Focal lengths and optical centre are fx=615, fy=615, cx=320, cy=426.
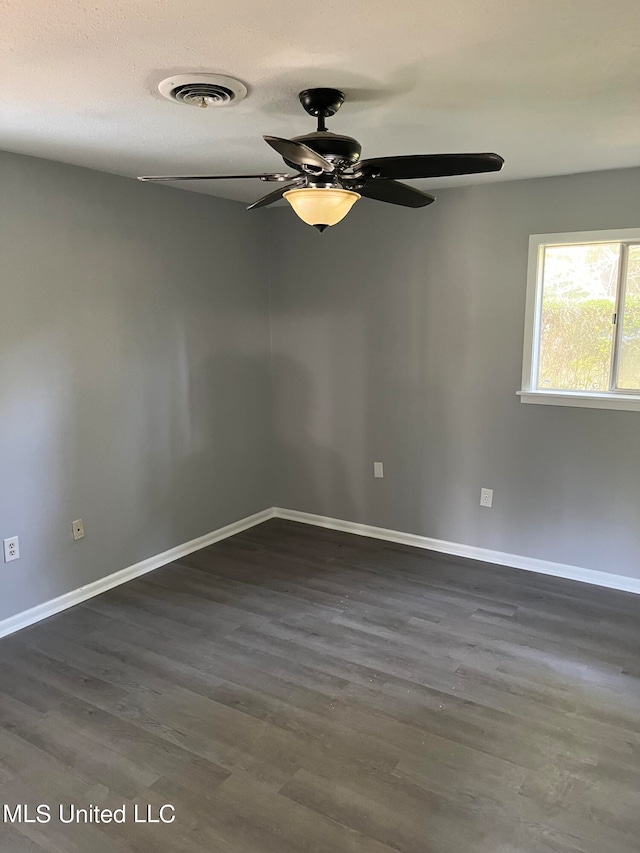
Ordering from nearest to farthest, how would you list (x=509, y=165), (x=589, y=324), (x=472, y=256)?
(x=509, y=165), (x=589, y=324), (x=472, y=256)

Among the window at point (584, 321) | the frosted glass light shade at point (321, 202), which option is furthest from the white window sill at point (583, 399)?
the frosted glass light shade at point (321, 202)

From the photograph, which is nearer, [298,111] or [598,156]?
[298,111]

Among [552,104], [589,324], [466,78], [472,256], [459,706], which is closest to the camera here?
[466,78]

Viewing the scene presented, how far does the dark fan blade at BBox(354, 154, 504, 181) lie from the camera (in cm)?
182

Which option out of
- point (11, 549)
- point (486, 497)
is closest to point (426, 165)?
point (486, 497)

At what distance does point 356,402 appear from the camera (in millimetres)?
4285

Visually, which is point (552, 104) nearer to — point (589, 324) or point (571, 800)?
point (589, 324)

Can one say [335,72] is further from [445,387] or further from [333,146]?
[445,387]

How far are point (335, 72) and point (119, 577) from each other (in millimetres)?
2903

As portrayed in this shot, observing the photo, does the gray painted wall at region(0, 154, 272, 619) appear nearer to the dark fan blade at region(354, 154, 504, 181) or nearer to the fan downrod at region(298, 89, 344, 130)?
the fan downrod at region(298, 89, 344, 130)

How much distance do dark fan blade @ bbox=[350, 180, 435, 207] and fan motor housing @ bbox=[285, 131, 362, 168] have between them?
130mm

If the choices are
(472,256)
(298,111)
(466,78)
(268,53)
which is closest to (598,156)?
(472,256)

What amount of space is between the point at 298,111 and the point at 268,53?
1.74 feet

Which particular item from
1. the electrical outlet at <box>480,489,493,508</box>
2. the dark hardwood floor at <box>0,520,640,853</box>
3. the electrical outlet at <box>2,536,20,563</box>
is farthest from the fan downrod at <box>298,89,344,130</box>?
the electrical outlet at <box>480,489,493,508</box>
